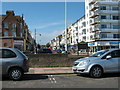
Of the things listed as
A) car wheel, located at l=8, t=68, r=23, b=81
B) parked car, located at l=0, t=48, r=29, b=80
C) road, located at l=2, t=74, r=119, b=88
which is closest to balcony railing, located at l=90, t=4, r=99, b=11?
road, located at l=2, t=74, r=119, b=88

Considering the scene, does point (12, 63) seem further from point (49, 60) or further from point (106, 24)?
point (106, 24)

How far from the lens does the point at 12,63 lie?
9.20 m

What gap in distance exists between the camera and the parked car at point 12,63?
9148 mm

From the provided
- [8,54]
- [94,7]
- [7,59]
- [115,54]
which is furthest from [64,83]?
[94,7]

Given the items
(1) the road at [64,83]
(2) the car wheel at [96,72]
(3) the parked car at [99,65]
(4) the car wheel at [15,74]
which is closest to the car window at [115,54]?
(3) the parked car at [99,65]

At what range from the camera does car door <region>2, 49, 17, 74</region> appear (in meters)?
9.12

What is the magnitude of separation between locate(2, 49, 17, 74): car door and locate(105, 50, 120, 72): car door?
16.9 ft

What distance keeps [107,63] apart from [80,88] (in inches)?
130

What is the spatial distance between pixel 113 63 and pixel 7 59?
585cm

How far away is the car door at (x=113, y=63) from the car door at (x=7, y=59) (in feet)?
16.9

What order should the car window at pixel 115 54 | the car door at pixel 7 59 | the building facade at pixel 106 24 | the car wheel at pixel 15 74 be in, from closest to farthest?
the car door at pixel 7 59, the car wheel at pixel 15 74, the car window at pixel 115 54, the building facade at pixel 106 24

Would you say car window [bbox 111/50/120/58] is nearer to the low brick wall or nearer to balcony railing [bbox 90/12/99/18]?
the low brick wall

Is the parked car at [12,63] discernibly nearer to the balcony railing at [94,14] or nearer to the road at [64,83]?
the road at [64,83]

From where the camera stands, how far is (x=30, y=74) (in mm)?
11547
